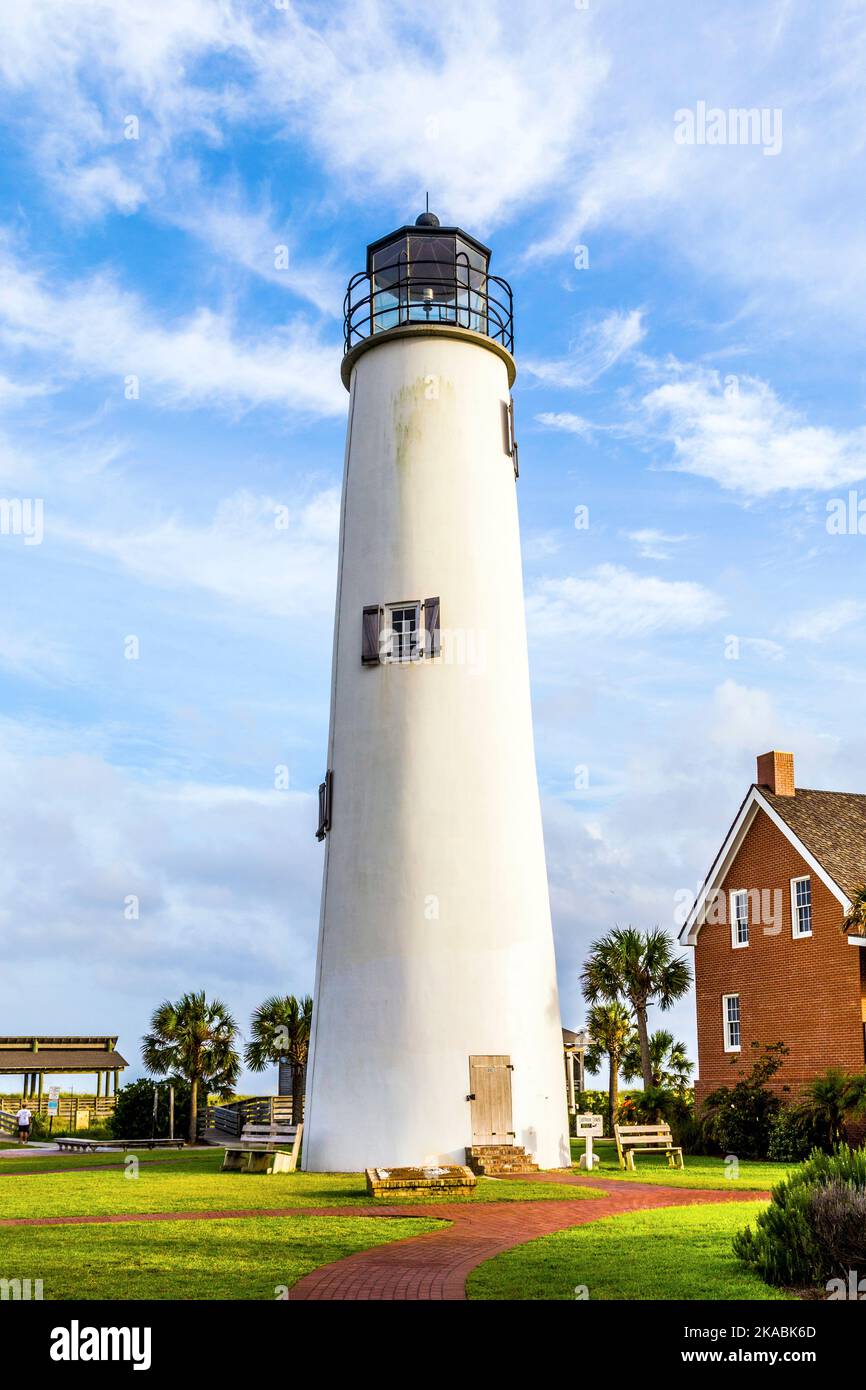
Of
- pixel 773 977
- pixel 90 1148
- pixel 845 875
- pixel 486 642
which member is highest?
pixel 486 642

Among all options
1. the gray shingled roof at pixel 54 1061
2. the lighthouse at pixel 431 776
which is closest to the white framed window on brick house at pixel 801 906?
the lighthouse at pixel 431 776

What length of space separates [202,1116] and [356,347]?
91.3 feet

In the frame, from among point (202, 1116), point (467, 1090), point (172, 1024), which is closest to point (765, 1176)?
point (467, 1090)

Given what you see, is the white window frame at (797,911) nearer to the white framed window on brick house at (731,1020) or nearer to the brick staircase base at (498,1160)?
the white framed window on brick house at (731,1020)

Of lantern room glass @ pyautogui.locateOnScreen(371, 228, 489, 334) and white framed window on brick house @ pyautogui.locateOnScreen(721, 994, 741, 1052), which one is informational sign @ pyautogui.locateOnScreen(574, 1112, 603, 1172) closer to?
white framed window on brick house @ pyautogui.locateOnScreen(721, 994, 741, 1052)

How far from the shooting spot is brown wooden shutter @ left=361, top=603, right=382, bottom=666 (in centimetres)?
2616

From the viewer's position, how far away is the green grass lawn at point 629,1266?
1063 cm

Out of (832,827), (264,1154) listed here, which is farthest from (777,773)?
(264,1154)

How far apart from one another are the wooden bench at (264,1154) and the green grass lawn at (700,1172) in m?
6.12

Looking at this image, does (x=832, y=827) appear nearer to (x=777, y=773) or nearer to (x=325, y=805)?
(x=777, y=773)

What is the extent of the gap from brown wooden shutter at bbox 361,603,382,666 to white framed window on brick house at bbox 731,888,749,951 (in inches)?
559

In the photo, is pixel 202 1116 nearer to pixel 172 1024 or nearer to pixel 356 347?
pixel 172 1024

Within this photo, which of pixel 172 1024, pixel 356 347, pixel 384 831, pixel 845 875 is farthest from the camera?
pixel 172 1024
